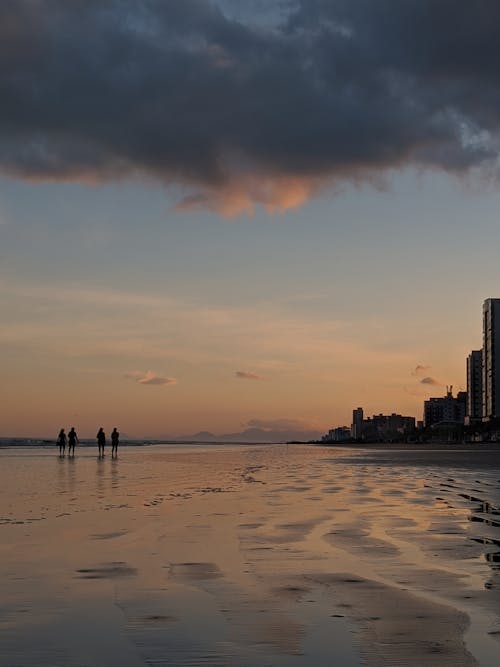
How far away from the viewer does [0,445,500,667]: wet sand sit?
252 inches

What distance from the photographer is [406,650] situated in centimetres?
631

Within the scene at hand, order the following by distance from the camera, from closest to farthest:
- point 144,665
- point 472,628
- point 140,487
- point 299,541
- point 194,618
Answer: point 144,665 → point 472,628 → point 194,618 → point 299,541 → point 140,487

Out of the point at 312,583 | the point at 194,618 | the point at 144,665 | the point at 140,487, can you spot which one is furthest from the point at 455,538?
the point at 140,487

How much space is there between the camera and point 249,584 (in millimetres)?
9242

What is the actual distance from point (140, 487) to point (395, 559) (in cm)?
1533

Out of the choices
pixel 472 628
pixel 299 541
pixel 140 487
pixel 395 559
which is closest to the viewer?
pixel 472 628

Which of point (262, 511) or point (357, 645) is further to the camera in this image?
point (262, 511)

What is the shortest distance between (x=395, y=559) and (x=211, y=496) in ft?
36.6

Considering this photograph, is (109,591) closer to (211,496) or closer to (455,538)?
(455,538)

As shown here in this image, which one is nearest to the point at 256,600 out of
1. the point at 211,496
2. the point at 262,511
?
the point at 262,511

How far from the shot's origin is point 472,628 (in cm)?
703

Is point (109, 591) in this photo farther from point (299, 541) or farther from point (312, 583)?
point (299, 541)

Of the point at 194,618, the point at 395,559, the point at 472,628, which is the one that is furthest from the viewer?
the point at 395,559

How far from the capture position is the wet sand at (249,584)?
6.39 metres
